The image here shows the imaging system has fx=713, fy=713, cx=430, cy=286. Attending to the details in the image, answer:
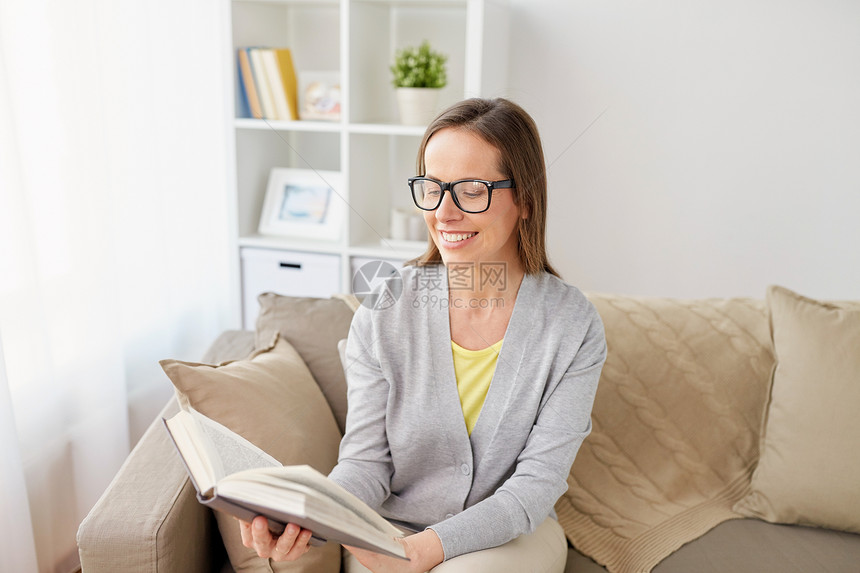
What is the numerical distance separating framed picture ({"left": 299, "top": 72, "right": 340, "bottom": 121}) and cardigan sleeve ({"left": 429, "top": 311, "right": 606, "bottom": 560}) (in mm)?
1326

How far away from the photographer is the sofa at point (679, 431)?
1.31 meters

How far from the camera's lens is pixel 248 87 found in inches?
89.4

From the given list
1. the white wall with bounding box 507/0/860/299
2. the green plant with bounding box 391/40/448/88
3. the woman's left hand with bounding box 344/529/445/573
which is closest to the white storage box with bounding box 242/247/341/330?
the green plant with bounding box 391/40/448/88

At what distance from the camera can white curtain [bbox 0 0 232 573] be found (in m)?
1.51

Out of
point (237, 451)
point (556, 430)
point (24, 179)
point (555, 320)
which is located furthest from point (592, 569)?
point (24, 179)

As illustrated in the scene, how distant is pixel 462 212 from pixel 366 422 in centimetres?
41

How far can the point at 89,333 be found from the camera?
5.76 feet

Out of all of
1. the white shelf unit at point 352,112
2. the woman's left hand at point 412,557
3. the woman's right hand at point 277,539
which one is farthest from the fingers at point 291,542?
the white shelf unit at point 352,112

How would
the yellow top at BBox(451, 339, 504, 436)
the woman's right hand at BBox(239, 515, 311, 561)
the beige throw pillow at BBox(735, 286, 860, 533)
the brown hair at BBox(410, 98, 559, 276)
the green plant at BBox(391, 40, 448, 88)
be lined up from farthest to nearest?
the green plant at BBox(391, 40, 448, 88) < the beige throw pillow at BBox(735, 286, 860, 533) < the yellow top at BBox(451, 339, 504, 436) < the brown hair at BBox(410, 98, 559, 276) < the woman's right hand at BBox(239, 515, 311, 561)

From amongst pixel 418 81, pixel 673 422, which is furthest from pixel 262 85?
pixel 673 422

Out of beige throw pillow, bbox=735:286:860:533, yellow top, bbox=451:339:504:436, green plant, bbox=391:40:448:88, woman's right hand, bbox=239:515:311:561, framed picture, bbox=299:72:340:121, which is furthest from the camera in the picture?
framed picture, bbox=299:72:340:121

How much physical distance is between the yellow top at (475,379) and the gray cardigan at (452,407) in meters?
0.03

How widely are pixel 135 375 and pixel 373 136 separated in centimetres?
105

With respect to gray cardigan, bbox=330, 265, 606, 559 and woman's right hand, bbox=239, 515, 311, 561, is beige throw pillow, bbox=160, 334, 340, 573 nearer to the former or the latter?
gray cardigan, bbox=330, 265, 606, 559
